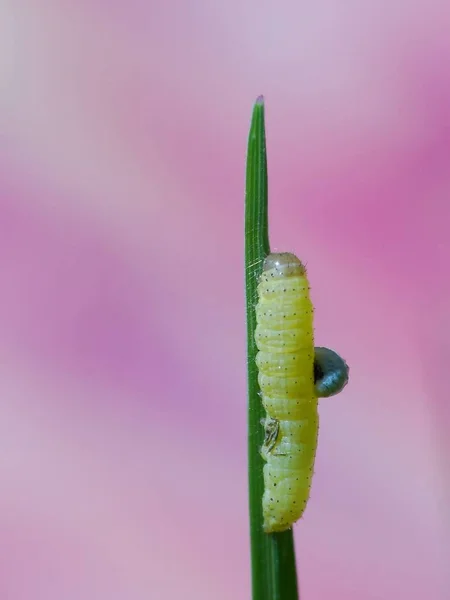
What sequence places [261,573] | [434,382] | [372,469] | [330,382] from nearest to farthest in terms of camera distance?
[261,573] → [330,382] → [372,469] → [434,382]

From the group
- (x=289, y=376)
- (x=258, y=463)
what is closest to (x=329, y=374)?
(x=289, y=376)

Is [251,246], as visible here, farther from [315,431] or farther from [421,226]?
[421,226]

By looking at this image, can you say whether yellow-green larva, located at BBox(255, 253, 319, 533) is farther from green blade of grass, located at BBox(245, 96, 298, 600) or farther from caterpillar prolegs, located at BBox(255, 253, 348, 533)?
green blade of grass, located at BBox(245, 96, 298, 600)

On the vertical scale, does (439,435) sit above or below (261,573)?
above

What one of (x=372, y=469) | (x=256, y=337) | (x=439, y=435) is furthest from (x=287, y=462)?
(x=439, y=435)

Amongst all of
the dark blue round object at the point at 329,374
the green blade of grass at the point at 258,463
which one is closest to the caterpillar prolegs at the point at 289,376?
the dark blue round object at the point at 329,374

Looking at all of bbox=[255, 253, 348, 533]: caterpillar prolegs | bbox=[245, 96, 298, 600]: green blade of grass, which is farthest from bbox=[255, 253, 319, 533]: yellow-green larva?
bbox=[245, 96, 298, 600]: green blade of grass

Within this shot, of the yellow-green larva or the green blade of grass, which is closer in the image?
the green blade of grass
